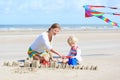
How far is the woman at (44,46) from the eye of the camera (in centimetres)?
930

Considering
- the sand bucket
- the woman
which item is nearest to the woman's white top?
the woman

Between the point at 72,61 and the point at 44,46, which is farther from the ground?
the point at 44,46

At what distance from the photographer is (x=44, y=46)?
31.5ft

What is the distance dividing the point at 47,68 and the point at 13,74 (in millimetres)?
1105

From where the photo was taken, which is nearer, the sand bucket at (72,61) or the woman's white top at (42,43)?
the woman's white top at (42,43)

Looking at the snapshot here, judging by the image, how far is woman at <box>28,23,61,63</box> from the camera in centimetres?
930

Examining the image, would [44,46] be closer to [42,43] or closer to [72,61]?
[42,43]

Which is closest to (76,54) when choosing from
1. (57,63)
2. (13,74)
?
(57,63)

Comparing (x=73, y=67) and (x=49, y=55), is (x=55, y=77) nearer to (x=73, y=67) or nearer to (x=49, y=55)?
(x=73, y=67)

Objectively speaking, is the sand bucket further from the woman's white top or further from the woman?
the woman's white top

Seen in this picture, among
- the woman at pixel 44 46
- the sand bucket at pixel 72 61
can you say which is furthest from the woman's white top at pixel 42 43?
the sand bucket at pixel 72 61

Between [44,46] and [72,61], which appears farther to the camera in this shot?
[44,46]

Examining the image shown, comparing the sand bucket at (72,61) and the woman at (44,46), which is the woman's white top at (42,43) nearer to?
the woman at (44,46)

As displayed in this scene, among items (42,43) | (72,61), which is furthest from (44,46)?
(72,61)
